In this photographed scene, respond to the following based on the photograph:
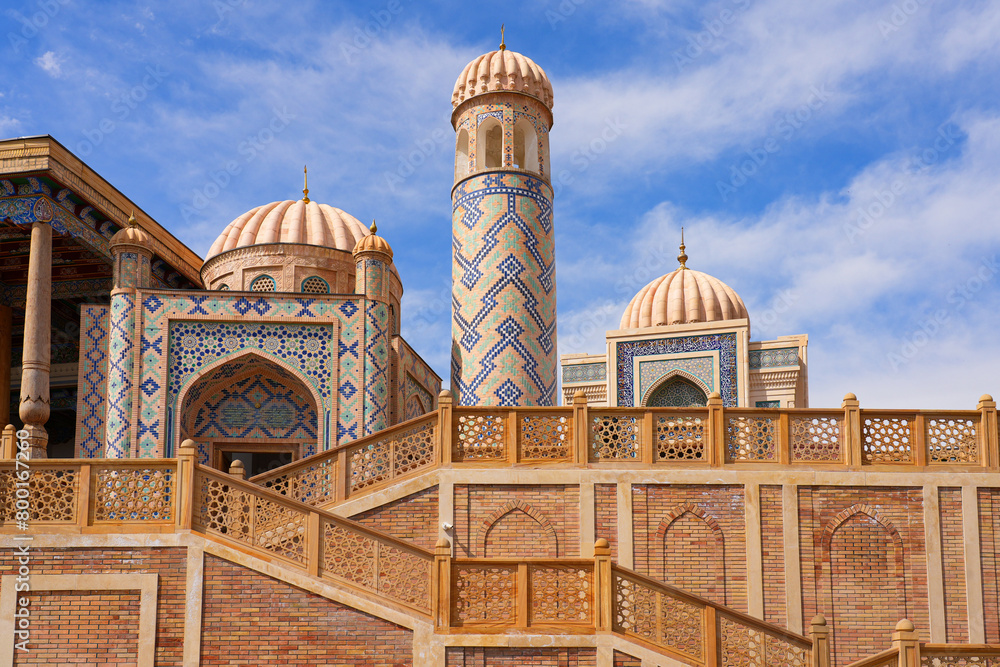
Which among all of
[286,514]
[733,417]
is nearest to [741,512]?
[733,417]

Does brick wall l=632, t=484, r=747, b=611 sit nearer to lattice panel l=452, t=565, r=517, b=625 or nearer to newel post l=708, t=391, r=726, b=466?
newel post l=708, t=391, r=726, b=466

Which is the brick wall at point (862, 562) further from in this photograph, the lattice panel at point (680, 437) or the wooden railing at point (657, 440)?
the lattice panel at point (680, 437)

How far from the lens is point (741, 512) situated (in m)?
11.5

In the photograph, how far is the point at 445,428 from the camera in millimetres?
11609

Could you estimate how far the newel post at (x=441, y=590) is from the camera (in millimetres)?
9211

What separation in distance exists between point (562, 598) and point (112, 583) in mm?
3843

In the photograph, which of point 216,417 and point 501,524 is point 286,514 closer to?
point 501,524

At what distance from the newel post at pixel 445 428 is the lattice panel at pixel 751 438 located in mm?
3023

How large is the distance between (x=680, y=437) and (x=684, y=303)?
12.2 meters

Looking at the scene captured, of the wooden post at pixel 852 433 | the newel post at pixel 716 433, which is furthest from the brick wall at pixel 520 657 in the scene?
the wooden post at pixel 852 433

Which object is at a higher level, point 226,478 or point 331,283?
point 331,283

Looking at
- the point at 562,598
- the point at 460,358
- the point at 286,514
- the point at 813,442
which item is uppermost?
the point at 460,358

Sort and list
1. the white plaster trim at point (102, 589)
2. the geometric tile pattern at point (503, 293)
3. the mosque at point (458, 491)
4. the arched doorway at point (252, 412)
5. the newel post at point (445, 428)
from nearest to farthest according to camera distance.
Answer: the white plaster trim at point (102, 589), the mosque at point (458, 491), the newel post at point (445, 428), the geometric tile pattern at point (503, 293), the arched doorway at point (252, 412)

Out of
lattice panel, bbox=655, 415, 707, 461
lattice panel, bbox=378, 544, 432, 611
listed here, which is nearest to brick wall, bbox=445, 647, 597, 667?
lattice panel, bbox=378, 544, 432, 611
